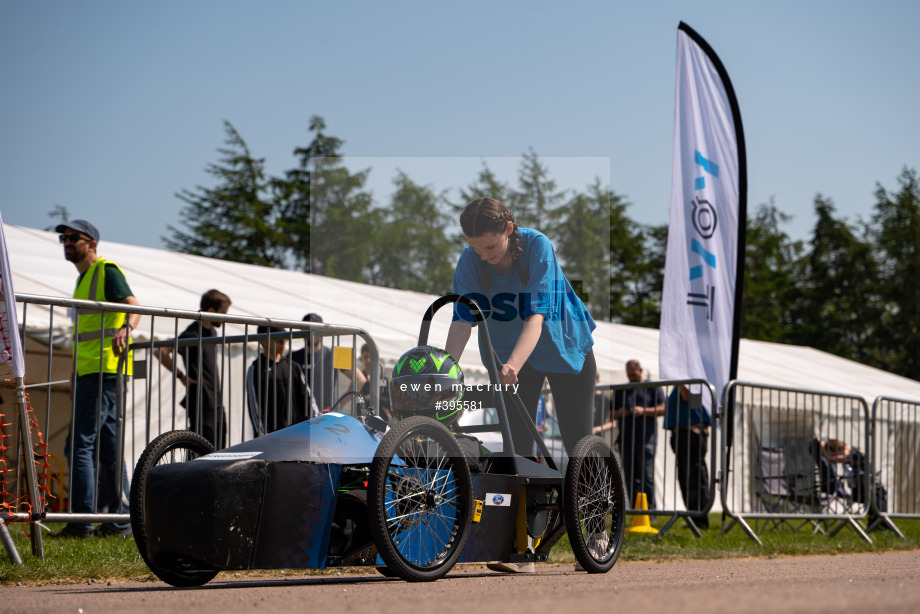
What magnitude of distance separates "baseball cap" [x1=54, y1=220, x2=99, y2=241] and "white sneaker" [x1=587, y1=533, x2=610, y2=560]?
4.46m

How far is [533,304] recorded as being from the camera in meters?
5.25

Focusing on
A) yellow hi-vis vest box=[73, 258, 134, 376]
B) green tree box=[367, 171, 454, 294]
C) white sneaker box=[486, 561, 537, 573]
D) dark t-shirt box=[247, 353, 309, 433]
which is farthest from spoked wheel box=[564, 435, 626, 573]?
yellow hi-vis vest box=[73, 258, 134, 376]

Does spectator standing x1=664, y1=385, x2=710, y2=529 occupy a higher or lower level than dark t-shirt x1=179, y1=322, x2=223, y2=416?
lower

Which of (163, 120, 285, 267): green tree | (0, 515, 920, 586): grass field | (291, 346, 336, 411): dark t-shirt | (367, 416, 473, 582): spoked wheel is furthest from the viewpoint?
(163, 120, 285, 267): green tree

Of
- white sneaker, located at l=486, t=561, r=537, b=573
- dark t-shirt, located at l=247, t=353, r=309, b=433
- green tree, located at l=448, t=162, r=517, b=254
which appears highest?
green tree, located at l=448, t=162, r=517, b=254

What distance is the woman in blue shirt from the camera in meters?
5.16

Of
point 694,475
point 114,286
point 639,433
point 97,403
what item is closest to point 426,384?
point 97,403

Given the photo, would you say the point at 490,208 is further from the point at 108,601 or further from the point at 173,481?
the point at 108,601

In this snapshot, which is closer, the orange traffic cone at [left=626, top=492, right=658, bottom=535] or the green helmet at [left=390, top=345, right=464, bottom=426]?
the green helmet at [left=390, top=345, right=464, bottom=426]

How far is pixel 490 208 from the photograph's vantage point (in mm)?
5129

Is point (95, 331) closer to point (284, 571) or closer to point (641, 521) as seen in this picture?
point (284, 571)

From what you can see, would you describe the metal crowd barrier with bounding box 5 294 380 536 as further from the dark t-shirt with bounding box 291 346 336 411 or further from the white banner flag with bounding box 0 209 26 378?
the white banner flag with bounding box 0 209 26 378

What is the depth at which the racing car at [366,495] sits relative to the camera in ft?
14.0

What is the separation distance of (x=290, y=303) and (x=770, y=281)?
154 feet
